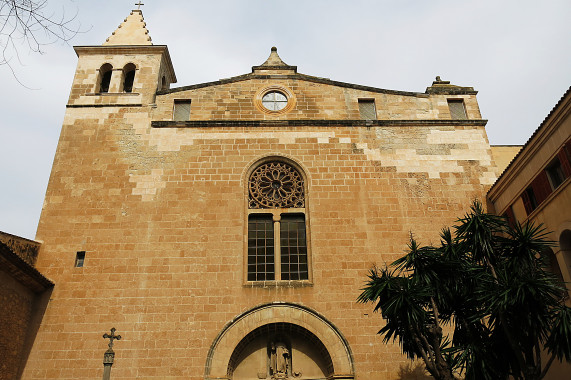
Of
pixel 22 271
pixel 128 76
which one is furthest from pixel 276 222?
pixel 128 76

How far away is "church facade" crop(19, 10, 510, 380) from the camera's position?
1396 cm

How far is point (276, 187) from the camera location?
16.6 meters

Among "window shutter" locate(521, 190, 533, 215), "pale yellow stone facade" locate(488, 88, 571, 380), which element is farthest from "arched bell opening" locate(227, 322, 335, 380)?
"window shutter" locate(521, 190, 533, 215)

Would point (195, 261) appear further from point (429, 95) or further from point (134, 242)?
point (429, 95)

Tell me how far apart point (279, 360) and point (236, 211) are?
188 inches

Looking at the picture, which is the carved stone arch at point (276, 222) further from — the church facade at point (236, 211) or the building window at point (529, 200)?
the building window at point (529, 200)

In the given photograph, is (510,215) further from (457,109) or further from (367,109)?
(367,109)

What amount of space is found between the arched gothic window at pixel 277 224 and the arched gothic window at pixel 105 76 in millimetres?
7290

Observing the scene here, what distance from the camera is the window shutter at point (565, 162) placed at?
1202cm

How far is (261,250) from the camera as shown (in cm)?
1558

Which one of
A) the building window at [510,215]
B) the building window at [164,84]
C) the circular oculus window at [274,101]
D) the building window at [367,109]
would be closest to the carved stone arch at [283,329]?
the building window at [510,215]

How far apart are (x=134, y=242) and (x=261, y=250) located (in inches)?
156

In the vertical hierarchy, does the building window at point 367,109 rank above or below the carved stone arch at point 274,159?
above

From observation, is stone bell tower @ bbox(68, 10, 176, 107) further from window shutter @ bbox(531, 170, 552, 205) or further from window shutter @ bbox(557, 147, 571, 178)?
window shutter @ bbox(557, 147, 571, 178)
